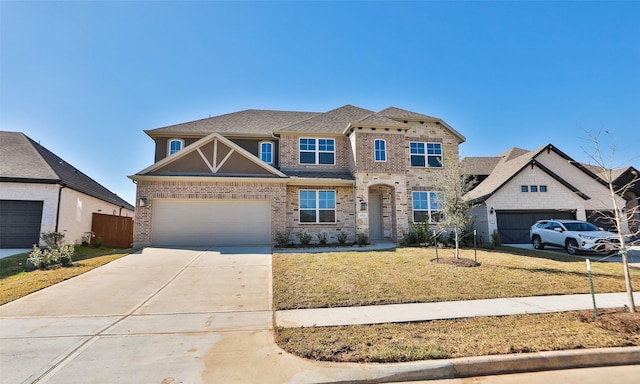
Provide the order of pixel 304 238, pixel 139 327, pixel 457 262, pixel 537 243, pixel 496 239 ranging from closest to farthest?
pixel 139 327, pixel 457 262, pixel 304 238, pixel 537 243, pixel 496 239

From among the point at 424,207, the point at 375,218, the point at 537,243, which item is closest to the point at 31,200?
the point at 375,218

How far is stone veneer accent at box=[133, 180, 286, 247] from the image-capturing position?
15039mm

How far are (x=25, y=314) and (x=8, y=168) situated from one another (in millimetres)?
12249

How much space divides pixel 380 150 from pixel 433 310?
1204 centimetres

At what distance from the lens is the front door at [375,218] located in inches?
727

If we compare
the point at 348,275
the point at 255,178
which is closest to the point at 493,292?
the point at 348,275

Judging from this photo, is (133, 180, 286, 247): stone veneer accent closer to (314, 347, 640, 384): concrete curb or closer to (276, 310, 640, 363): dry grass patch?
(276, 310, 640, 363): dry grass patch

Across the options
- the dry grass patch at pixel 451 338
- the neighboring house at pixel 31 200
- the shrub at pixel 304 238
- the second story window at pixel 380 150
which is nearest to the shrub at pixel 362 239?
the shrub at pixel 304 238

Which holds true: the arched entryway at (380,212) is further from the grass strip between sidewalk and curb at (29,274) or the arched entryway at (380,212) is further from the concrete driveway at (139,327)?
the grass strip between sidewalk and curb at (29,274)

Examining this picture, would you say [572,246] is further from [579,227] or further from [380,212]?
[380,212]

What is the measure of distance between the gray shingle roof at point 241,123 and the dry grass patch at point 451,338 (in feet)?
49.3

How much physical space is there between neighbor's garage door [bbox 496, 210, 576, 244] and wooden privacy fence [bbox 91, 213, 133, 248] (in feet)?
75.0

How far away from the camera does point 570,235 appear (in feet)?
48.6

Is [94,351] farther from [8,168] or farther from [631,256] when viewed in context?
[631,256]
